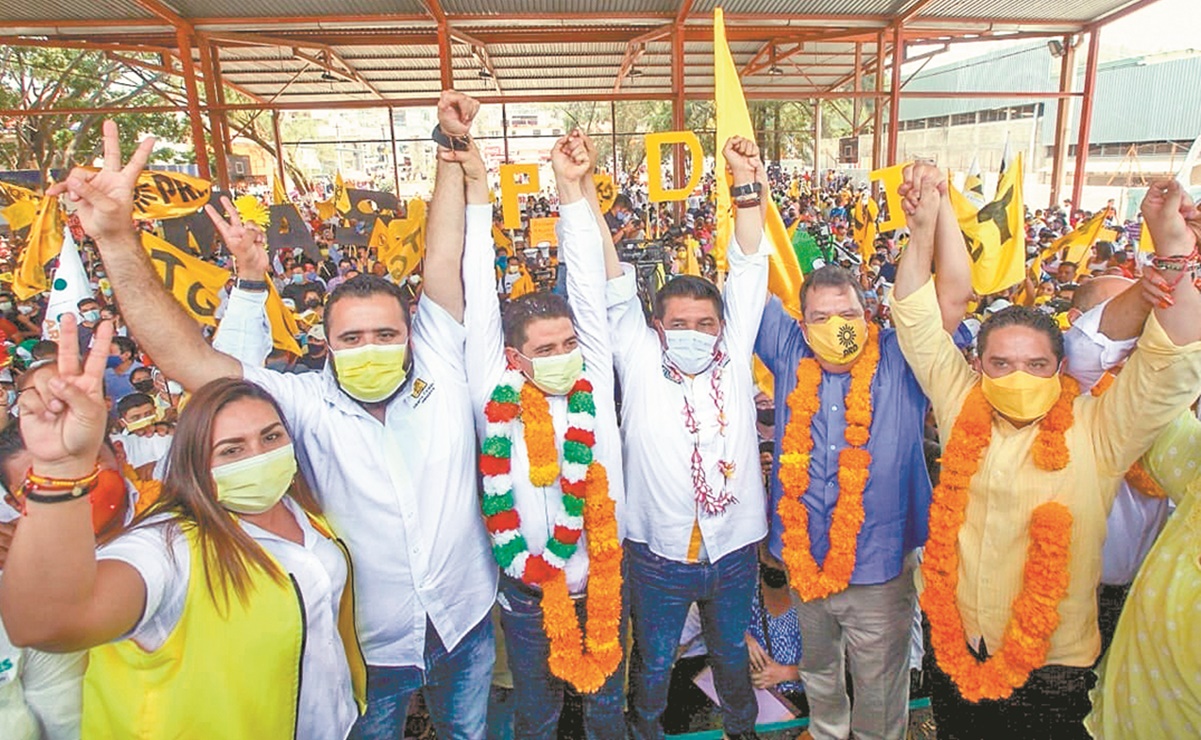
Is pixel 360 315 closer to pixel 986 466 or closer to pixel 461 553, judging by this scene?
pixel 461 553

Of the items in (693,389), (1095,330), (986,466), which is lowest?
(986,466)

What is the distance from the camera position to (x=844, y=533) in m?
2.37

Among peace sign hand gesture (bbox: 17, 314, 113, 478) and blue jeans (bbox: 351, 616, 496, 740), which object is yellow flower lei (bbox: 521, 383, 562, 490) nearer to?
blue jeans (bbox: 351, 616, 496, 740)

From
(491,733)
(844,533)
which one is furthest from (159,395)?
(844,533)

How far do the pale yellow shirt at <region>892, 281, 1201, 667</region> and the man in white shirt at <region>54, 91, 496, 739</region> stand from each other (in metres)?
1.48

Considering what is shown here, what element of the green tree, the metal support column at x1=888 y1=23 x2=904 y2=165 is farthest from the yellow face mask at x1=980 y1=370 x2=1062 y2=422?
the green tree

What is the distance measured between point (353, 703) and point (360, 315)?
1036 mm

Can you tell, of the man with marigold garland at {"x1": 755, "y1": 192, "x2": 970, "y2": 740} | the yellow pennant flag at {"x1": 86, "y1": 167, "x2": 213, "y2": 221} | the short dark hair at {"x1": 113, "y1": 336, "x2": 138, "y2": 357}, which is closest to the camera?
the man with marigold garland at {"x1": 755, "y1": 192, "x2": 970, "y2": 740}

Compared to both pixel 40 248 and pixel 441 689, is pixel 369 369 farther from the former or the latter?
pixel 40 248

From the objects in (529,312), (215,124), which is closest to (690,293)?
(529,312)

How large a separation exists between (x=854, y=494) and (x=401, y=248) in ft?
16.9

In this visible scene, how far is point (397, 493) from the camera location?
2029 millimetres

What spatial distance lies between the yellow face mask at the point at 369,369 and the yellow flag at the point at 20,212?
6.90m

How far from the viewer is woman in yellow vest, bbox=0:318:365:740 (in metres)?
1.17
